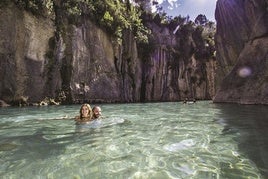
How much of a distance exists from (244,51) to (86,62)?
18073 mm

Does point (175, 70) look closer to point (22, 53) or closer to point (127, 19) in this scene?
point (127, 19)

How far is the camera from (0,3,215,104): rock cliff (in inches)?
1035

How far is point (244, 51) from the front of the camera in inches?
996

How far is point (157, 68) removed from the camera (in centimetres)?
5128

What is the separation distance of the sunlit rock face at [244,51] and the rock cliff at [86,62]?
14.3 meters

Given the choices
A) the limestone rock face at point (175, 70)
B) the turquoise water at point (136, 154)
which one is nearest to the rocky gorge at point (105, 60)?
the limestone rock face at point (175, 70)

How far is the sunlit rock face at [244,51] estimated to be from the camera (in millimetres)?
21342

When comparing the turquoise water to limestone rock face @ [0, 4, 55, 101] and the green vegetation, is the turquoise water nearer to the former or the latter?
limestone rock face @ [0, 4, 55, 101]

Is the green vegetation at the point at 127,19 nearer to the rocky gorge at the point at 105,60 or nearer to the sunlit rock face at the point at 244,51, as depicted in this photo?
the rocky gorge at the point at 105,60

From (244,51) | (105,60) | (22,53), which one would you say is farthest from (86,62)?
(244,51)

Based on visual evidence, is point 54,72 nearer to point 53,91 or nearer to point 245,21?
point 53,91

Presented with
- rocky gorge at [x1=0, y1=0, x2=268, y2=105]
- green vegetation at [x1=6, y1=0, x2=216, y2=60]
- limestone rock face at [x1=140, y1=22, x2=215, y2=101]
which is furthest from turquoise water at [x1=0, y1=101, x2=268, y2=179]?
limestone rock face at [x1=140, y1=22, x2=215, y2=101]

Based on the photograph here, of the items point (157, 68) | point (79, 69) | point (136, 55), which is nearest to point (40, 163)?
point (79, 69)

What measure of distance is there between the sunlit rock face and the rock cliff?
563 inches
